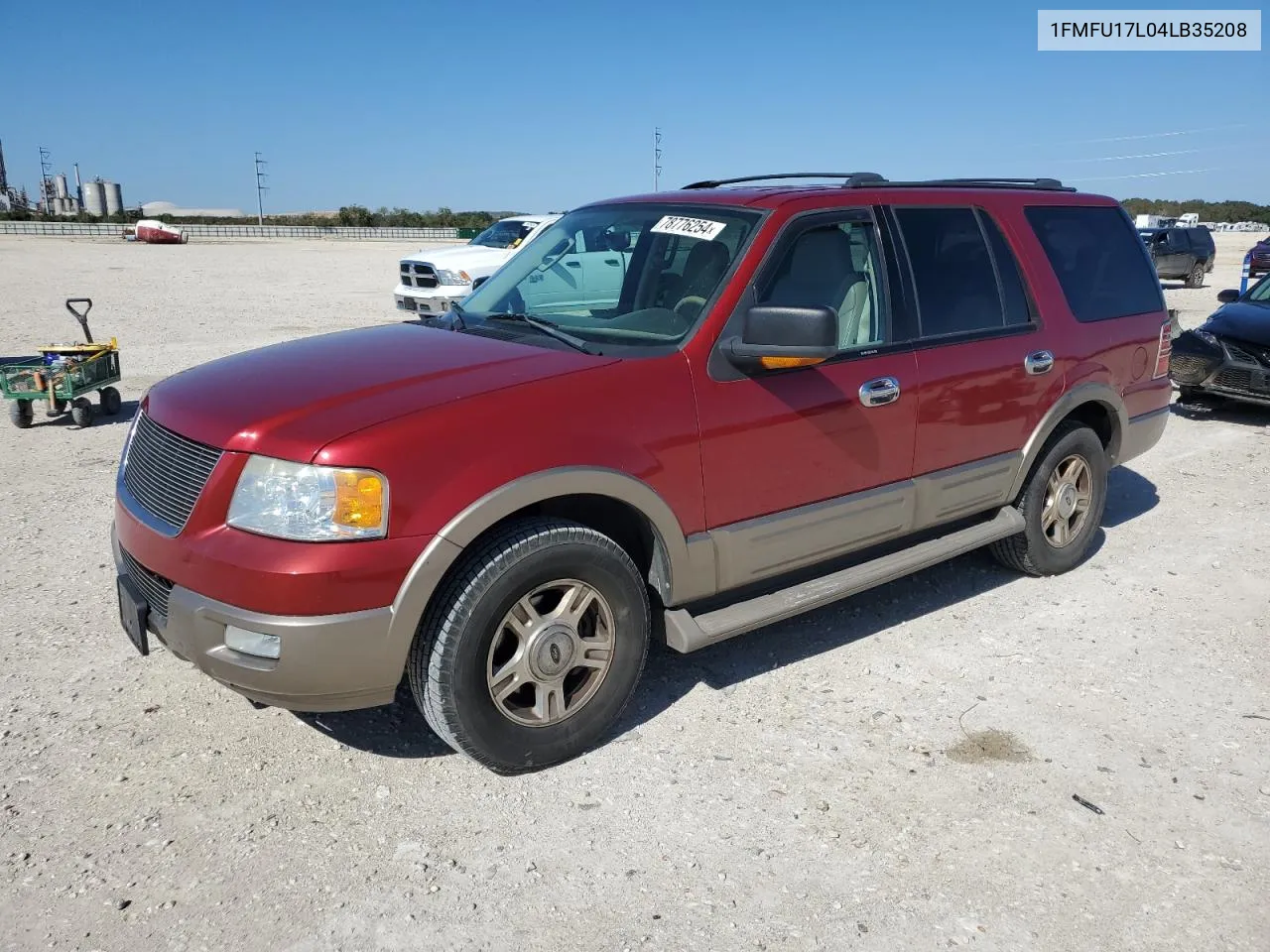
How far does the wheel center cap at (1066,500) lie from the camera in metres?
5.27

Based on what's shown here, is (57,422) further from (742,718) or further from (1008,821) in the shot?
(1008,821)

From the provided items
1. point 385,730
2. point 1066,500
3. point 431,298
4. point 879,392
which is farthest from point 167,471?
point 431,298

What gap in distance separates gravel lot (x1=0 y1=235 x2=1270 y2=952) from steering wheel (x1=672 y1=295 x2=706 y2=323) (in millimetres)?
1515

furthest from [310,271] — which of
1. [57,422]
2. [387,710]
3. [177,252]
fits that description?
[387,710]

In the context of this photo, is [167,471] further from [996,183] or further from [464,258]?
[464,258]

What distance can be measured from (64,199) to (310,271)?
10740 cm

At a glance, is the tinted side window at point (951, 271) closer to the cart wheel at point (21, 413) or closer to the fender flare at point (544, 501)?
the fender flare at point (544, 501)

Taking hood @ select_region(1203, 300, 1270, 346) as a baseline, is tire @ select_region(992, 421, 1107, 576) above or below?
below

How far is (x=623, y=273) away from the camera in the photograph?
428 cm

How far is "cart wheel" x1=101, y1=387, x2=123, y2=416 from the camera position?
9008 millimetres

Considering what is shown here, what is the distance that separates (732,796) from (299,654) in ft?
4.88

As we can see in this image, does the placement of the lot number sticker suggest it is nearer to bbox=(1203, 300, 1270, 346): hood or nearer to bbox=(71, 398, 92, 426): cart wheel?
bbox=(71, 398, 92, 426): cart wheel

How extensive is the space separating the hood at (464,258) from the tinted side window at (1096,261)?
11.2 meters

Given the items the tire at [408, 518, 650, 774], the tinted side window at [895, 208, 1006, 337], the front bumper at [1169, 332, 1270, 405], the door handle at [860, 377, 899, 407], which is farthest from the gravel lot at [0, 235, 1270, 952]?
the front bumper at [1169, 332, 1270, 405]
